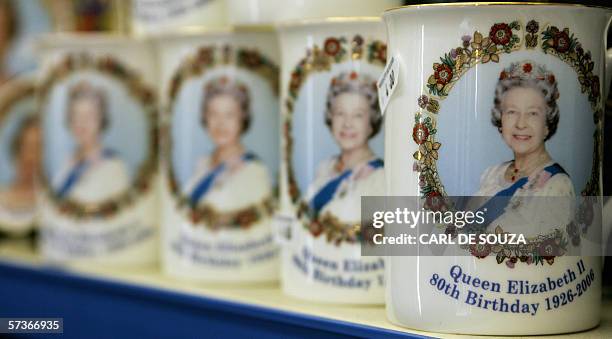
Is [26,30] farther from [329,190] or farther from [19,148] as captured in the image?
[329,190]

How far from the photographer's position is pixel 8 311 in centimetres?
112

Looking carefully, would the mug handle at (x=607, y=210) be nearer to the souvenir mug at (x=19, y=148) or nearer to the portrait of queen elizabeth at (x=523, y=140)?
the portrait of queen elizabeth at (x=523, y=140)

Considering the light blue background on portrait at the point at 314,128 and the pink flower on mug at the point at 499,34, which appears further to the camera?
the light blue background on portrait at the point at 314,128

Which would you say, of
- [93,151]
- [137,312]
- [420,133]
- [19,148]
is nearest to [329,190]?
[420,133]

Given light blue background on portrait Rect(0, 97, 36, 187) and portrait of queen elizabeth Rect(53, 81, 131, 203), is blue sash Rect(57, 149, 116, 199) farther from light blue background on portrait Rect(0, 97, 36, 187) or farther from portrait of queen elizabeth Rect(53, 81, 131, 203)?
light blue background on portrait Rect(0, 97, 36, 187)

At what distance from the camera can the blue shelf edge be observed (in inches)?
31.2

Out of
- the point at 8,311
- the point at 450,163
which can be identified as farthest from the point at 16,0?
the point at 450,163

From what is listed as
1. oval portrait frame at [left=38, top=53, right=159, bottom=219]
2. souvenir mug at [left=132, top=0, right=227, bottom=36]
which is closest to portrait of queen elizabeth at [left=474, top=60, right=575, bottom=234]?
souvenir mug at [left=132, top=0, right=227, bottom=36]

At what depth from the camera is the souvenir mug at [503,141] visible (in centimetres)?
69

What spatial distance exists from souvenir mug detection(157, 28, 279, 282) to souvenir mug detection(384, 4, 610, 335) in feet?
0.85

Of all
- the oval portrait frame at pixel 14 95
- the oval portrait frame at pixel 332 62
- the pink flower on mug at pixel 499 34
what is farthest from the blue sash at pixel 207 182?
the oval portrait frame at pixel 14 95

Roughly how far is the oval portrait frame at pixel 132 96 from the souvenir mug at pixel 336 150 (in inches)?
11.2

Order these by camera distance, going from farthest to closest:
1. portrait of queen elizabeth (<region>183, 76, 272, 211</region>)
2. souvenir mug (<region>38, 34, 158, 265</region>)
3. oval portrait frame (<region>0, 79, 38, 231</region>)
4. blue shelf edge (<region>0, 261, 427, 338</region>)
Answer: oval portrait frame (<region>0, 79, 38, 231</region>)
souvenir mug (<region>38, 34, 158, 265</region>)
portrait of queen elizabeth (<region>183, 76, 272, 211</region>)
blue shelf edge (<region>0, 261, 427, 338</region>)

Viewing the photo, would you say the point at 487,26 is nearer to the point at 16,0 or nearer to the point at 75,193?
the point at 75,193
